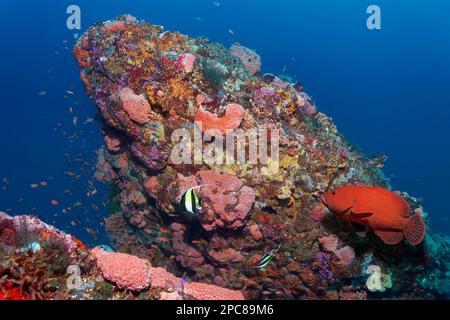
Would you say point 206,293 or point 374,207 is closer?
point 374,207

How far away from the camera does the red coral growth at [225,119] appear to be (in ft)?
19.5

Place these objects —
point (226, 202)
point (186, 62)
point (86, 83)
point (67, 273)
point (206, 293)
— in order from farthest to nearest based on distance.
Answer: point (86, 83), point (186, 62), point (226, 202), point (206, 293), point (67, 273)

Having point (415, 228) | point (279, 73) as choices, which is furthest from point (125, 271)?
point (279, 73)

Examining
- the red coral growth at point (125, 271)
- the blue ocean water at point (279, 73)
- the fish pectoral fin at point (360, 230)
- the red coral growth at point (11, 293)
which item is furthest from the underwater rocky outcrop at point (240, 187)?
the blue ocean water at point (279, 73)

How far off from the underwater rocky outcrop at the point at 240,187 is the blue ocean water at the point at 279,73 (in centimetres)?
384

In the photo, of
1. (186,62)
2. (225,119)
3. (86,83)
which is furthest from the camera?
(86,83)

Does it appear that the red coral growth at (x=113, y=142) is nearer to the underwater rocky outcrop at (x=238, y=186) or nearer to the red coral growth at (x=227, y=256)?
the underwater rocky outcrop at (x=238, y=186)

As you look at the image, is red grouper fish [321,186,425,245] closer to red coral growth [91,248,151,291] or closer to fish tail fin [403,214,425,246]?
fish tail fin [403,214,425,246]

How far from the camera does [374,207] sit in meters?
4.04

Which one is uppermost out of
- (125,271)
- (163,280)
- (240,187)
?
(240,187)

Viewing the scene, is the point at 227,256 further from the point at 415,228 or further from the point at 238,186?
the point at 415,228

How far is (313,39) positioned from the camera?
96188 mm

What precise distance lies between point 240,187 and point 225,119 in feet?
4.29
